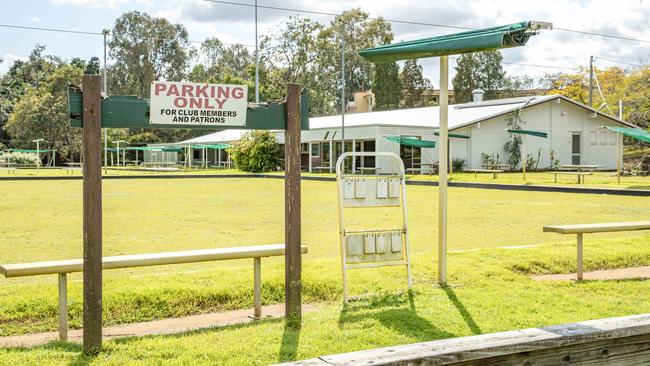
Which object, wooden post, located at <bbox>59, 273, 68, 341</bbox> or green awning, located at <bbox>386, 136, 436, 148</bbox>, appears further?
green awning, located at <bbox>386, 136, 436, 148</bbox>

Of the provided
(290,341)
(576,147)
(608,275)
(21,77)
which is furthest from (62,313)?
(21,77)

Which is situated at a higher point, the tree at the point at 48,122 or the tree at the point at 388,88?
the tree at the point at 388,88

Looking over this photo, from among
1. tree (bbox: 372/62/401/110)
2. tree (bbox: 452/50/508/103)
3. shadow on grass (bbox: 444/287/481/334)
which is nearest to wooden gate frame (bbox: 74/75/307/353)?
shadow on grass (bbox: 444/287/481/334)

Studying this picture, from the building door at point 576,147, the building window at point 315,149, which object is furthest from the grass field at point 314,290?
the building window at point 315,149

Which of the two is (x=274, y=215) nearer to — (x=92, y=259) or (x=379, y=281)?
(x=379, y=281)

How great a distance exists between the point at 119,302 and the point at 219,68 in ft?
268

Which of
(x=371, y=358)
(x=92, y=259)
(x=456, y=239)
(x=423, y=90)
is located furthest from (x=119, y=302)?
(x=423, y=90)

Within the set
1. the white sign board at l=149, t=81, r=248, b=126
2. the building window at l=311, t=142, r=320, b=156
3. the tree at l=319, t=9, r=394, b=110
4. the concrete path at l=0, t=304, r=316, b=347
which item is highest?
the tree at l=319, t=9, r=394, b=110

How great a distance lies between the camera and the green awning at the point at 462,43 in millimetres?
6027

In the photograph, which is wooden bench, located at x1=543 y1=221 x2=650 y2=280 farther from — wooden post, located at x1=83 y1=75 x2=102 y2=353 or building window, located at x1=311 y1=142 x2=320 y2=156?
building window, located at x1=311 y1=142 x2=320 y2=156

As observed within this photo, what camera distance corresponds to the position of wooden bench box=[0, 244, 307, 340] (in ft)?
16.4

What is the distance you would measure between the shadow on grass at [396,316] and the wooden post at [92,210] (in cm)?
183

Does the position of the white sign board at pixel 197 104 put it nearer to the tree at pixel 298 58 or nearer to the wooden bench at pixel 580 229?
the wooden bench at pixel 580 229

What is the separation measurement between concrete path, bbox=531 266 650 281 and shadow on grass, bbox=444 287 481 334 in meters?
1.33
